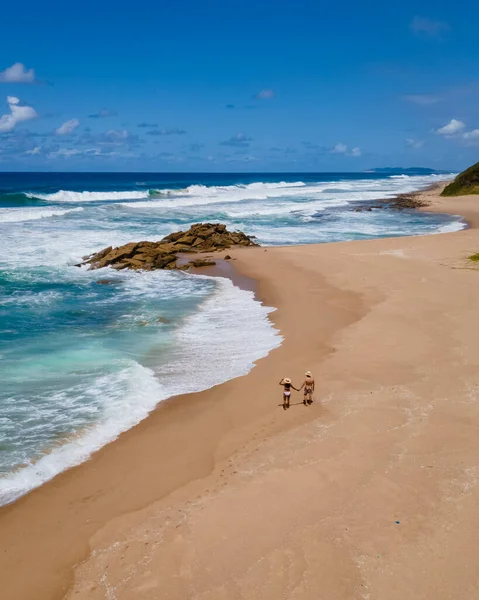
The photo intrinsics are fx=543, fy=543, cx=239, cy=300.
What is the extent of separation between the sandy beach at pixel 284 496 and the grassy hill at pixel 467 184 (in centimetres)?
5160

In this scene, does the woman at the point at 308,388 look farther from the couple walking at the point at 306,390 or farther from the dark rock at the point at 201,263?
the dark rock at the point at 201,263

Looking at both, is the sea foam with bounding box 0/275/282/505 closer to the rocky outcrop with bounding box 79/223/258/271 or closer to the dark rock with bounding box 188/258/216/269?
the dark rock with bounding box 188/258/216/269

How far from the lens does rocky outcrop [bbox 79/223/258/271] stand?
81.6 feet

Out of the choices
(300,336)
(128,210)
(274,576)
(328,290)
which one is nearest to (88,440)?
(274,576)

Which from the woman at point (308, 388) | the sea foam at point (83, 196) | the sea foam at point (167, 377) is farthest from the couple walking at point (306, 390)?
the sea foam at point (83, 196)

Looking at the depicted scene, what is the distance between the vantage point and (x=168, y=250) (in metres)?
26.8

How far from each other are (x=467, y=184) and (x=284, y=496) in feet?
196

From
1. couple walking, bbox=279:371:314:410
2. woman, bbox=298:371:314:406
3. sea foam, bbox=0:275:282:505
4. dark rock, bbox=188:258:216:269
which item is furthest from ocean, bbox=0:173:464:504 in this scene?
woman, bbox=298:371:314:406

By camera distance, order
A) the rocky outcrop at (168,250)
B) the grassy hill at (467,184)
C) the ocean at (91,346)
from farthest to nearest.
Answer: the grassy hill at (467,184), the rocky outcrop at (168,250), the ocean at (91,346)

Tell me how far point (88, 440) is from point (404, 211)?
152ft

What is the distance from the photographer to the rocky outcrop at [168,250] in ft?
81.6

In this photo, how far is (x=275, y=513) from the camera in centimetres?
664

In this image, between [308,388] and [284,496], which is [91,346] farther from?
[284,496]

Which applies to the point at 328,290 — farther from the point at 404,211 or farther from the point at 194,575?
the point at 404,211
